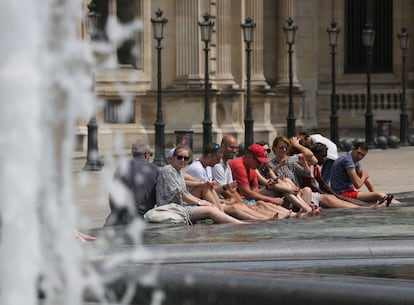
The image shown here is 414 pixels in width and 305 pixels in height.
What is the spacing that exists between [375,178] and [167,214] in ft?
41.8

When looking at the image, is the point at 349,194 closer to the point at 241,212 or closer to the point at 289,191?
the point at 289,191

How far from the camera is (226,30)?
38.6 metres

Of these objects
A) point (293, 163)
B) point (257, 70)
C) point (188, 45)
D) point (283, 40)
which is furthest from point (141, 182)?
point (283, 40)

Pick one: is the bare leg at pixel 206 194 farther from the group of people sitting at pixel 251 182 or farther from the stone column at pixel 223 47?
the stone column at pixel 223 47

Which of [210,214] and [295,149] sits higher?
[295,149]

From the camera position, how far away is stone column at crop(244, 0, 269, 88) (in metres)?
40.9

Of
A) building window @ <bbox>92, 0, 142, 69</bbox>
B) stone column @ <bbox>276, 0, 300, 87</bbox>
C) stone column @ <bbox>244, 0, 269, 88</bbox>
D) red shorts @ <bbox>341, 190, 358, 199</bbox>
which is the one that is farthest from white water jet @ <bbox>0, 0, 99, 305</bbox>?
stone column @ <bbox>276, 0, 300, 87</bbox>

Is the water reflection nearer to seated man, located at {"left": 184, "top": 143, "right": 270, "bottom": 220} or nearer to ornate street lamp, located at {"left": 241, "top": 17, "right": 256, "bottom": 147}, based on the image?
seated man, located at {"left": 184, "top": 143, "right": 270, "bottom": 220}

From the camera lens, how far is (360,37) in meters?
47.8

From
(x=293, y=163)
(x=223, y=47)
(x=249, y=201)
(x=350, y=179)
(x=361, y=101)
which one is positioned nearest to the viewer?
(x=249, y=201)

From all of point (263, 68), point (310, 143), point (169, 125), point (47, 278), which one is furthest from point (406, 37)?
point (47, 278)

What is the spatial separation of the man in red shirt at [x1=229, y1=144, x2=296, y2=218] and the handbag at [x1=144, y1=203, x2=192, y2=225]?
135 centimetres

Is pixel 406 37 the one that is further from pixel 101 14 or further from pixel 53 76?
pixel 53 76

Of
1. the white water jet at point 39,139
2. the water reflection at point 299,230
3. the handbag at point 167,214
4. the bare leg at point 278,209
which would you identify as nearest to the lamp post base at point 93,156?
the bare leg at point 278,209
